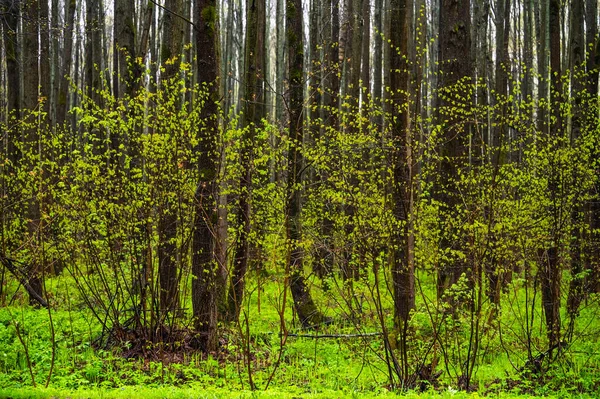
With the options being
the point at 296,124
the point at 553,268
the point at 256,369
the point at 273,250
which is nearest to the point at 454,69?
the point at 296,124

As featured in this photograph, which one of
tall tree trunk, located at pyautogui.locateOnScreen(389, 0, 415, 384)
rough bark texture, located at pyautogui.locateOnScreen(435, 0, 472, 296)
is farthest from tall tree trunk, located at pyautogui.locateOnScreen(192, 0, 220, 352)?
rough bark texture, located at pyautogui.locateOnScreen(435, 0, 472, 296)

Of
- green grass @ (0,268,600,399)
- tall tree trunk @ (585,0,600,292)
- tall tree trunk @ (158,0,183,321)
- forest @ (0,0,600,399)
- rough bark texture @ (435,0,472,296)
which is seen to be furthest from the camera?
tall tree trunk @ (585,0,600,292)

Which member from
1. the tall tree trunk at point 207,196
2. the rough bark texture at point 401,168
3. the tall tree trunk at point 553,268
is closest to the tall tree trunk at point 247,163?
the tall tree trunk at point 207,196

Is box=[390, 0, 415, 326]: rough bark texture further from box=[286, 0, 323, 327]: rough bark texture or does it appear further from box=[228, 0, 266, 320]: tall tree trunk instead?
box=[228, 0, 266, 320]: tall tree trunk

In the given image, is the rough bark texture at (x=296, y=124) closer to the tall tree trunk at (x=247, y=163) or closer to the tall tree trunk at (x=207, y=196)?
the tall tree trunk at (x=247, y=163)

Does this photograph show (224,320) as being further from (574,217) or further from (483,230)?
(574,217)

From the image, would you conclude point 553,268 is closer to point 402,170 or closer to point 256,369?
point 402,170

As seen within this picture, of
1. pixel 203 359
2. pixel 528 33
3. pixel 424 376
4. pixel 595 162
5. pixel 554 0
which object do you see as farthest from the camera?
pixel 528 33

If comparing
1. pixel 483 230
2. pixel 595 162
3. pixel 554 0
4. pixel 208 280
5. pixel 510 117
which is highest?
pixel 554 0

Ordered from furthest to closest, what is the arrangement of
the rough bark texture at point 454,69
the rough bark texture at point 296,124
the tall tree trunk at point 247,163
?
the rough bark texture at point 296,124 → the rough bark texture at point 454,69 → the tall tree trunk at point 247,163

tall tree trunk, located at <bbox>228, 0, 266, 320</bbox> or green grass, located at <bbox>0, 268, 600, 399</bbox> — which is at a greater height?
tall tree trunk, located at <bbox>228, 0, 266, 320</bbox>

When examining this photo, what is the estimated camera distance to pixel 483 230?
7.63 meters

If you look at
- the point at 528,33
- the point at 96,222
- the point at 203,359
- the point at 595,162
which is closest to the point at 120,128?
the point at 96,222

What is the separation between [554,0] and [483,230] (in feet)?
19.2
